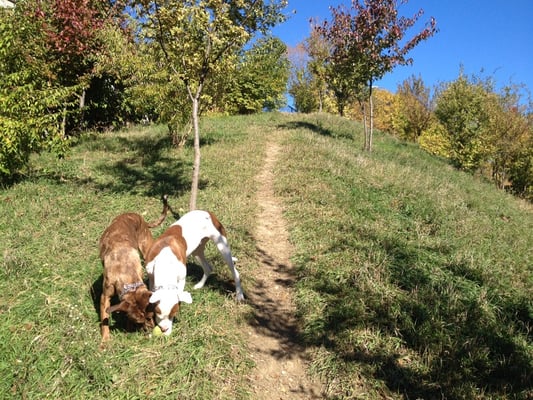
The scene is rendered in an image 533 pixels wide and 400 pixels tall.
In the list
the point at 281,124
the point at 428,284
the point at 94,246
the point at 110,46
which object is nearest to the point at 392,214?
the point at 428,284

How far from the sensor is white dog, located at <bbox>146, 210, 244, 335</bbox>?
4.13 m

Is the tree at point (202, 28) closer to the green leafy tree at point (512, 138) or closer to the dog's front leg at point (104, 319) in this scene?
the dog's front leg at point (104, 319)

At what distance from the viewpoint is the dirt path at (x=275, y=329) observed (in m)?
4.16

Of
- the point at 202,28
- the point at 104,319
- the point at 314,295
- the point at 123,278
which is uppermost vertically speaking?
the point at 202,28

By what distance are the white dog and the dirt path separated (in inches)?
22.7

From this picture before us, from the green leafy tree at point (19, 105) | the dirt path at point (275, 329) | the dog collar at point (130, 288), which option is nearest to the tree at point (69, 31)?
the green leafy tree at point (19, 105)

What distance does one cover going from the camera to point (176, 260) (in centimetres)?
455

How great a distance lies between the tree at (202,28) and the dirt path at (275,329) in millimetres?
2062

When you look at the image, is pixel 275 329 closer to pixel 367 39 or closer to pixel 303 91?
pixel 367 39

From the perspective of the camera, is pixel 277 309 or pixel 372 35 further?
pixel 372 35

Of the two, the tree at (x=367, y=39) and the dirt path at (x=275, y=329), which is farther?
the tree at (x=367, y=39)

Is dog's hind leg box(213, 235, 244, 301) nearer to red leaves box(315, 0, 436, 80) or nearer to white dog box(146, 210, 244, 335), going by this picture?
white dog box(146, 210, 244, 335)

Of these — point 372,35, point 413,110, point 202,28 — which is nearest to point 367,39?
point 372,35

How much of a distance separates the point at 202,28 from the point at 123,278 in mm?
5207
